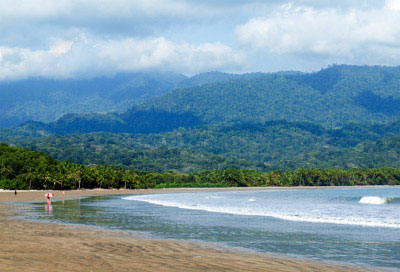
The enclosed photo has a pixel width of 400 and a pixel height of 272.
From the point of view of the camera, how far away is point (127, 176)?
183500mm

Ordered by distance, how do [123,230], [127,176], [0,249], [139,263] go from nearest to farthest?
1. [139,263]
2. [0,249]
3. [123,230]
4. [127,176]

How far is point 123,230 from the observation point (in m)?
31.3

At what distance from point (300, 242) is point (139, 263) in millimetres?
11102

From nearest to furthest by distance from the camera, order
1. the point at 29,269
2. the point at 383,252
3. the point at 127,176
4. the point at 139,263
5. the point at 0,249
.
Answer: the point at 29,269
the point at 139,263
the point at 0,249
the point at 383,252
the point at 127,176

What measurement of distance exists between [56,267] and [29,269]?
997 millimetres

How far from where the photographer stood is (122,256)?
66.7 feet

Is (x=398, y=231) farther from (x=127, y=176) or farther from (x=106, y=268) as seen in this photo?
(x=127, y=176)

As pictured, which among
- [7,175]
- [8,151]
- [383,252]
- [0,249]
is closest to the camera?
[0,249]

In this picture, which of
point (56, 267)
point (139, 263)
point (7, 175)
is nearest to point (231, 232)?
point (139, 263)

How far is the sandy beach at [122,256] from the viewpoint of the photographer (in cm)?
1789

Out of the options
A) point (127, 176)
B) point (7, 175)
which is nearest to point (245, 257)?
point (7, 175)

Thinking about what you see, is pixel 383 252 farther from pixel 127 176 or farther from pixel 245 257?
pixel 127 176

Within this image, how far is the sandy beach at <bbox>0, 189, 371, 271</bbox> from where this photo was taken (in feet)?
58.7

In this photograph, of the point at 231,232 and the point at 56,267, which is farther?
the point at 231,232
